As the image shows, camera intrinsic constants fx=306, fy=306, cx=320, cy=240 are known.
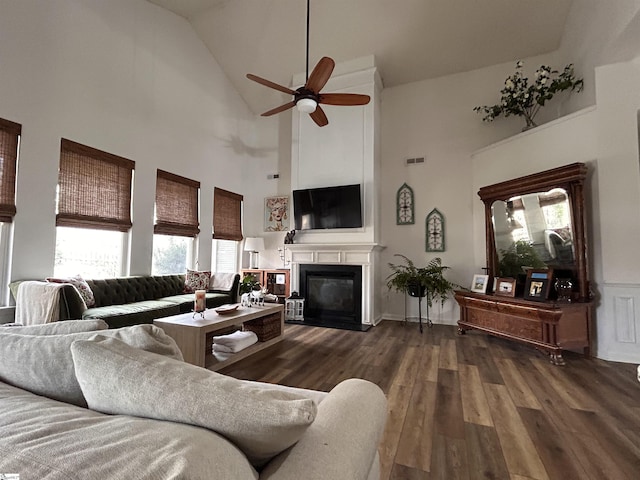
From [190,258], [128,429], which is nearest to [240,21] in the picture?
[190,258]

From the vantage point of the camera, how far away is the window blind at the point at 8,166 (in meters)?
3.14

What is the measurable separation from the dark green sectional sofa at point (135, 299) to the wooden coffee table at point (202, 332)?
58 centimetres

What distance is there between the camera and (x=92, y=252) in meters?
4.01

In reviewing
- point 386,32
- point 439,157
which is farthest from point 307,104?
point 439,157

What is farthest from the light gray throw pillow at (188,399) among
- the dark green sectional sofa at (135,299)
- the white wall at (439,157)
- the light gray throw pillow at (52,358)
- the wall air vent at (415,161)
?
the wall air vent at (415,161)

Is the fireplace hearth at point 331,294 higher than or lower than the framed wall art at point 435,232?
lower

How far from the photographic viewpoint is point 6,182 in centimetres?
317

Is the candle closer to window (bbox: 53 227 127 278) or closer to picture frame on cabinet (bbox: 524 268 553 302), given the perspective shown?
window (bbox: 53 227 127 278)

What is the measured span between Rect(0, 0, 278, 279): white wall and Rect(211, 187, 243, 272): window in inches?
7.9

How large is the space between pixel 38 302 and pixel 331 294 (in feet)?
12.3

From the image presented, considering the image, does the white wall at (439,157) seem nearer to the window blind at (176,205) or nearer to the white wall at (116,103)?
the white wall at (116,103)

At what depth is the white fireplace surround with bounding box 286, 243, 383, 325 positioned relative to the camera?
496 centimetres

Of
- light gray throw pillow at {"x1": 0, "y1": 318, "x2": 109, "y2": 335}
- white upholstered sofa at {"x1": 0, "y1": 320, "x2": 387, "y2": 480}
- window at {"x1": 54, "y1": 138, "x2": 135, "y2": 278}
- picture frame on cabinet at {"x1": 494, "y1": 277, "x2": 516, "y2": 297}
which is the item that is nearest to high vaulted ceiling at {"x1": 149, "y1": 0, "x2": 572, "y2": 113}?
window at {"x1": 54, "y1": 138, "x2": 135, "y2": 278}

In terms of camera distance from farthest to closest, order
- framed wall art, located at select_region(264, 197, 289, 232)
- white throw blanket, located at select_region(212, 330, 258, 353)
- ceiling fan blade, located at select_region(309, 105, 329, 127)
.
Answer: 1. framed wall art, located at select_region(264, 197, 289, 232)
2. ceiling fan blade, located at select_region(309, 105, 329, 127)
3. white throw blanket, located at select_region(212, 330, 258, 353)
